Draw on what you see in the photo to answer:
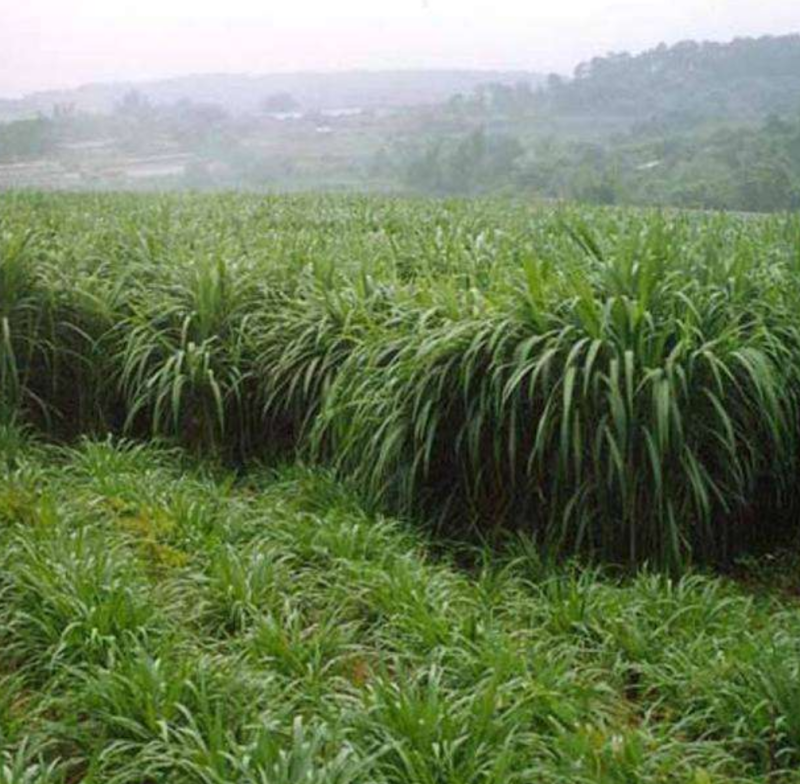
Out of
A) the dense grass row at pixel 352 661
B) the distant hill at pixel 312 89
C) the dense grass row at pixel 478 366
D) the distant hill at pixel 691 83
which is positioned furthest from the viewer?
the distant hill at pixel 312 89

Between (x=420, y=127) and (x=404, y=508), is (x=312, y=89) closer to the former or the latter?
(x=420, y=127)

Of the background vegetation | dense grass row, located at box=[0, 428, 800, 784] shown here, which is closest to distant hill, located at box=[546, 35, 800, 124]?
the background vegetation

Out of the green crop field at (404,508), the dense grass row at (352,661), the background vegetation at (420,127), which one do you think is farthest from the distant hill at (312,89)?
the dense grass row at (352,661)

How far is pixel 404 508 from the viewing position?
9.35 feet

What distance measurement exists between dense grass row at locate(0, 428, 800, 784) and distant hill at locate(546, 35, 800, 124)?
5.38 m

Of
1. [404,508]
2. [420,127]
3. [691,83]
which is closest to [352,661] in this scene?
[404,508]

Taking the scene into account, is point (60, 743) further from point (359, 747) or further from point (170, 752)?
point (359, 747)

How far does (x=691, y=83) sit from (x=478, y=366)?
571 centimetres

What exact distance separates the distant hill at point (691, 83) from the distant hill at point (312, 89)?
56 centimetres

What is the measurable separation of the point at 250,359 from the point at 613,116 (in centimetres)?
538

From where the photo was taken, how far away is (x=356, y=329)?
3346 mm

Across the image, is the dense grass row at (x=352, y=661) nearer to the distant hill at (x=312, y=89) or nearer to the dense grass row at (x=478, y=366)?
the dense grass row at (x=478, y=366)

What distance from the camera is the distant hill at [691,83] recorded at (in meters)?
7.15

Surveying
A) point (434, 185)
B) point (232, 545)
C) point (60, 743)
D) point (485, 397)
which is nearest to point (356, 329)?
point (485, 397)
